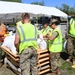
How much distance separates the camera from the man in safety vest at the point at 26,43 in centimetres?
439

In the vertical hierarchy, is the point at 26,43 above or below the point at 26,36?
below

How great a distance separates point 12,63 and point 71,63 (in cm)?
235

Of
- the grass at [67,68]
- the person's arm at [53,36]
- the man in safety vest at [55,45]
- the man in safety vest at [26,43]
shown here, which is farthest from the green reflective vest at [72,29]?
the man in safety vest at [26,43]

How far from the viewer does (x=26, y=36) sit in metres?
4.41

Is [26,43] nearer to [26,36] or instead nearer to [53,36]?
[26,36]

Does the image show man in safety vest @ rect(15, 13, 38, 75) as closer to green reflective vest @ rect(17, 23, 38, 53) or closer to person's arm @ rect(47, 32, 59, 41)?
green reflective vest @ rect(17, 23, 38, 53)

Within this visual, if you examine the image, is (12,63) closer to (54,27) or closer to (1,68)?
(1,68)

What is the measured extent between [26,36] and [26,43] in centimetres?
15

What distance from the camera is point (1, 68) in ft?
23.1

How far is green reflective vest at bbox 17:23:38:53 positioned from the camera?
14.4ft

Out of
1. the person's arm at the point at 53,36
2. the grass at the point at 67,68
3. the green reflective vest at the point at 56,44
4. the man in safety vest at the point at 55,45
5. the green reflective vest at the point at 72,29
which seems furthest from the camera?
the green reflective vest at the point at 72,29

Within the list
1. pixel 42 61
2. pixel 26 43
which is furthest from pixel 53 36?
pixel 26 43

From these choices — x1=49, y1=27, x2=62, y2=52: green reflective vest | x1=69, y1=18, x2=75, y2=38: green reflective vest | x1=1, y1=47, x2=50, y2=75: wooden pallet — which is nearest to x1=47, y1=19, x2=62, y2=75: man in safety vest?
x1=49, y1=27, x2=62, y2=52: green reflective vest

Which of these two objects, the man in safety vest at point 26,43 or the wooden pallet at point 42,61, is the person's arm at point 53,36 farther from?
the man in safety vest at point 26,43
